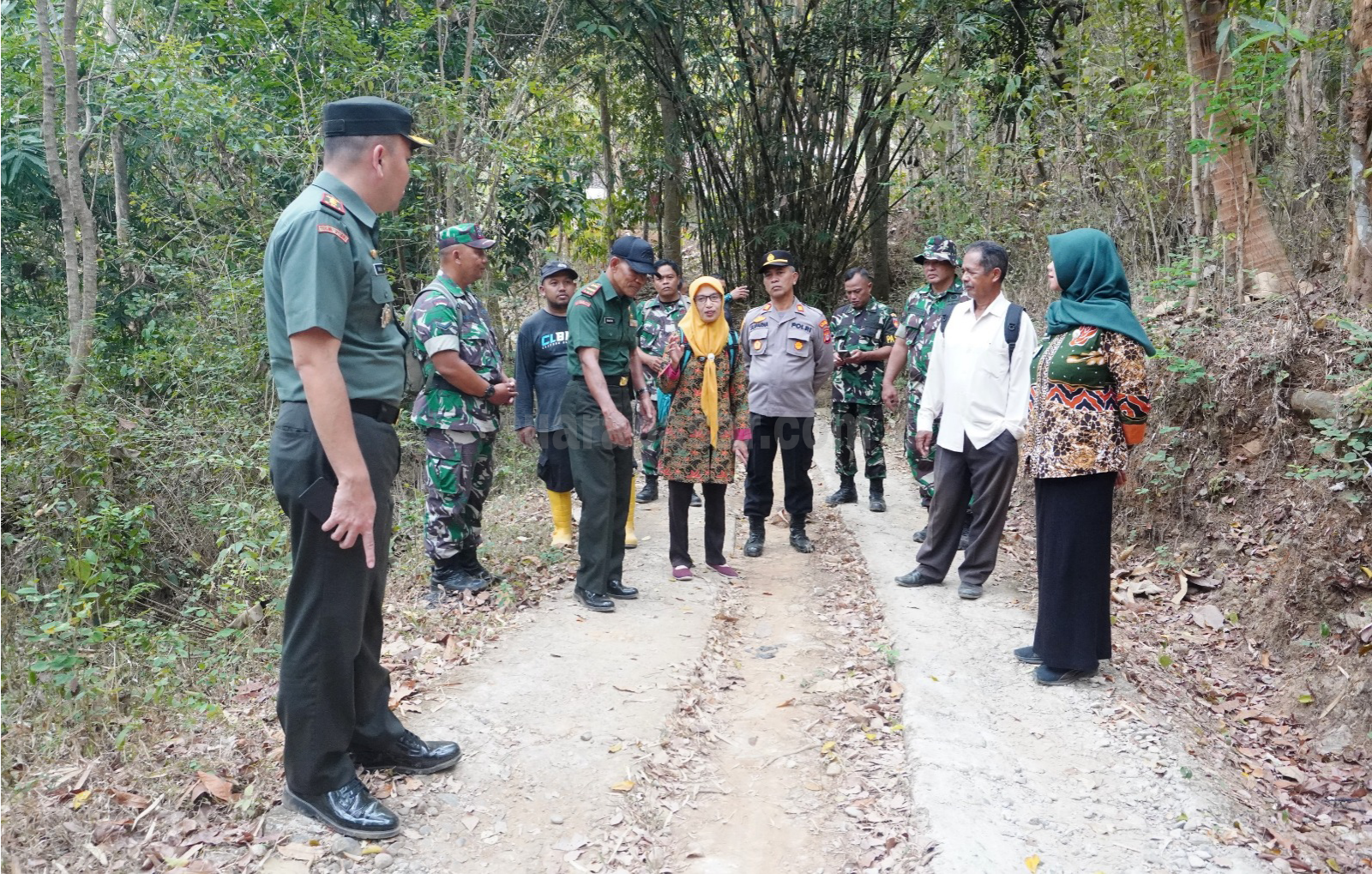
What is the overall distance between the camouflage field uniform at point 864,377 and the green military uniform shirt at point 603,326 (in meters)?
2.71

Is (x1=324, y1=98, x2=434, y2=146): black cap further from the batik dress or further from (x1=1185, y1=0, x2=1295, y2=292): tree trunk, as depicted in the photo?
(x1=1185, y1=0, x2=1295, y2=292): tree trunk

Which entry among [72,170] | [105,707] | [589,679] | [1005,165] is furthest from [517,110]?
[105,707]

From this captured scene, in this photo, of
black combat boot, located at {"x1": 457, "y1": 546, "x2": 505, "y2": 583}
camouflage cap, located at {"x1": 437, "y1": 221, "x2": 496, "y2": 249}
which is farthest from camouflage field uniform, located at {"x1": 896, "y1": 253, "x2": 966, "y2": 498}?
camouflage cap, located at {"x1": 437, "y1": 221, "x2": 496, "y2": 249}

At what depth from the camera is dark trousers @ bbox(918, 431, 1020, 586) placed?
5113 millimetres

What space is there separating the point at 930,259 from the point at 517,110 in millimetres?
4873

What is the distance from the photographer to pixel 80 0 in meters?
9.37

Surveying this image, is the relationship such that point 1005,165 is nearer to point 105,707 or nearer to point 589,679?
point 589,679

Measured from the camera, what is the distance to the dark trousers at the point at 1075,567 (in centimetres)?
398

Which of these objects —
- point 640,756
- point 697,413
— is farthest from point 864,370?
point 640,756

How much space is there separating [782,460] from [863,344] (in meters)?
1.44

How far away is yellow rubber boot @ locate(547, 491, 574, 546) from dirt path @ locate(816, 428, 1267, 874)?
2257mm

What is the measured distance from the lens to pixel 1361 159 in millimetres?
5035

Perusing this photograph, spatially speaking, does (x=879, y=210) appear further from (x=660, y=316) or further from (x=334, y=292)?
(x=334, y=292)

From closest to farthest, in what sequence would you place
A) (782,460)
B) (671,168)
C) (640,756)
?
(640,756) → (782,460) → (671,168)
